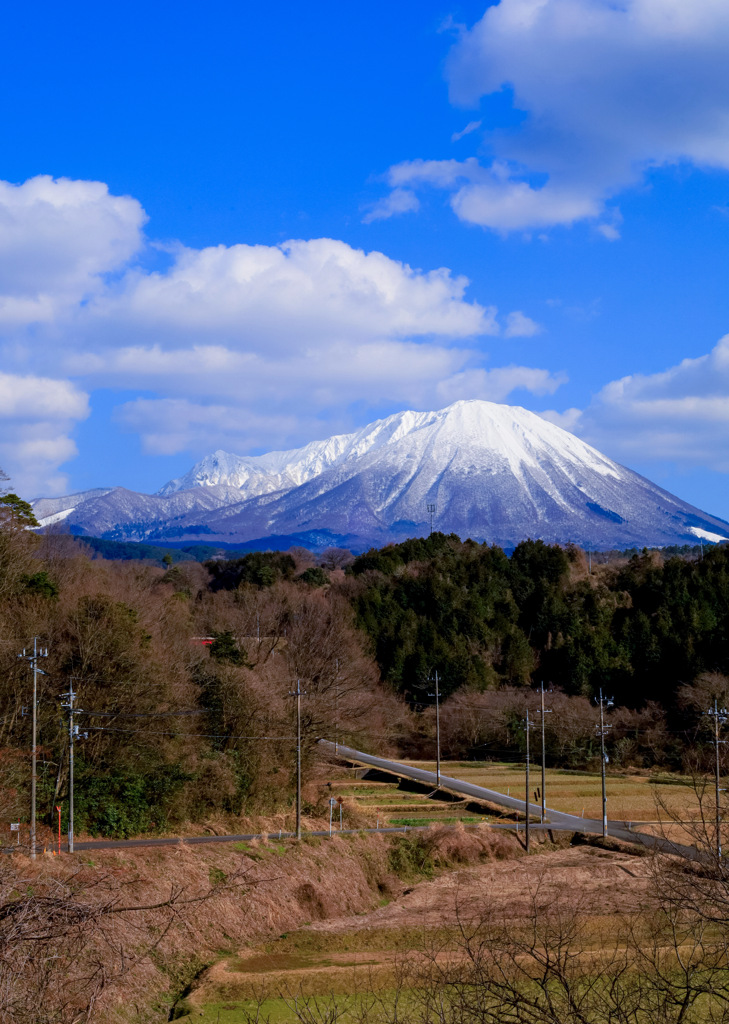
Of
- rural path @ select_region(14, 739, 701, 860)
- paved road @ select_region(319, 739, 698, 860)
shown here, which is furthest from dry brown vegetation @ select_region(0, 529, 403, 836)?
paved road @ select_region(319, 739, 698, 860)

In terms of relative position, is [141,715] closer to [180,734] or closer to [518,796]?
[180,734]

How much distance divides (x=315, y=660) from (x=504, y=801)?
26.2 m

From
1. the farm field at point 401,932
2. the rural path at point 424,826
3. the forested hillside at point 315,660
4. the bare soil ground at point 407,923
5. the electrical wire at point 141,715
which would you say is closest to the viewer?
the farm field at point 401,932

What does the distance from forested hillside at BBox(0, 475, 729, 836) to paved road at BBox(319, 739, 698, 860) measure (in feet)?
9.82

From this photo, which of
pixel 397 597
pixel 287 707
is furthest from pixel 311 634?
pixel 287 707

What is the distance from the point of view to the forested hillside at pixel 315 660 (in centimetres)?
4184

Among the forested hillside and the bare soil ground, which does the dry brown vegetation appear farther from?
the bare soil ground

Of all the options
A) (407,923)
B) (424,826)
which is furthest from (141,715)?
(407,923)

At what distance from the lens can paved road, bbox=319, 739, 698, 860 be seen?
143ft

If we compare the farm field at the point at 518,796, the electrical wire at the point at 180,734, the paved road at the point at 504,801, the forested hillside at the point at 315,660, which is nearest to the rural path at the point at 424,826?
the paved road at the point at 504,801

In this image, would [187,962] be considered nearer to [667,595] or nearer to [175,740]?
[175,740]

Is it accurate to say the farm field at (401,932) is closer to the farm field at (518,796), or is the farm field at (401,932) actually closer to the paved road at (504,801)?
the paved road at (504,801)

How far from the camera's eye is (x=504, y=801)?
52469 millimetres

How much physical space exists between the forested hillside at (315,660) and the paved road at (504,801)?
299 cm
